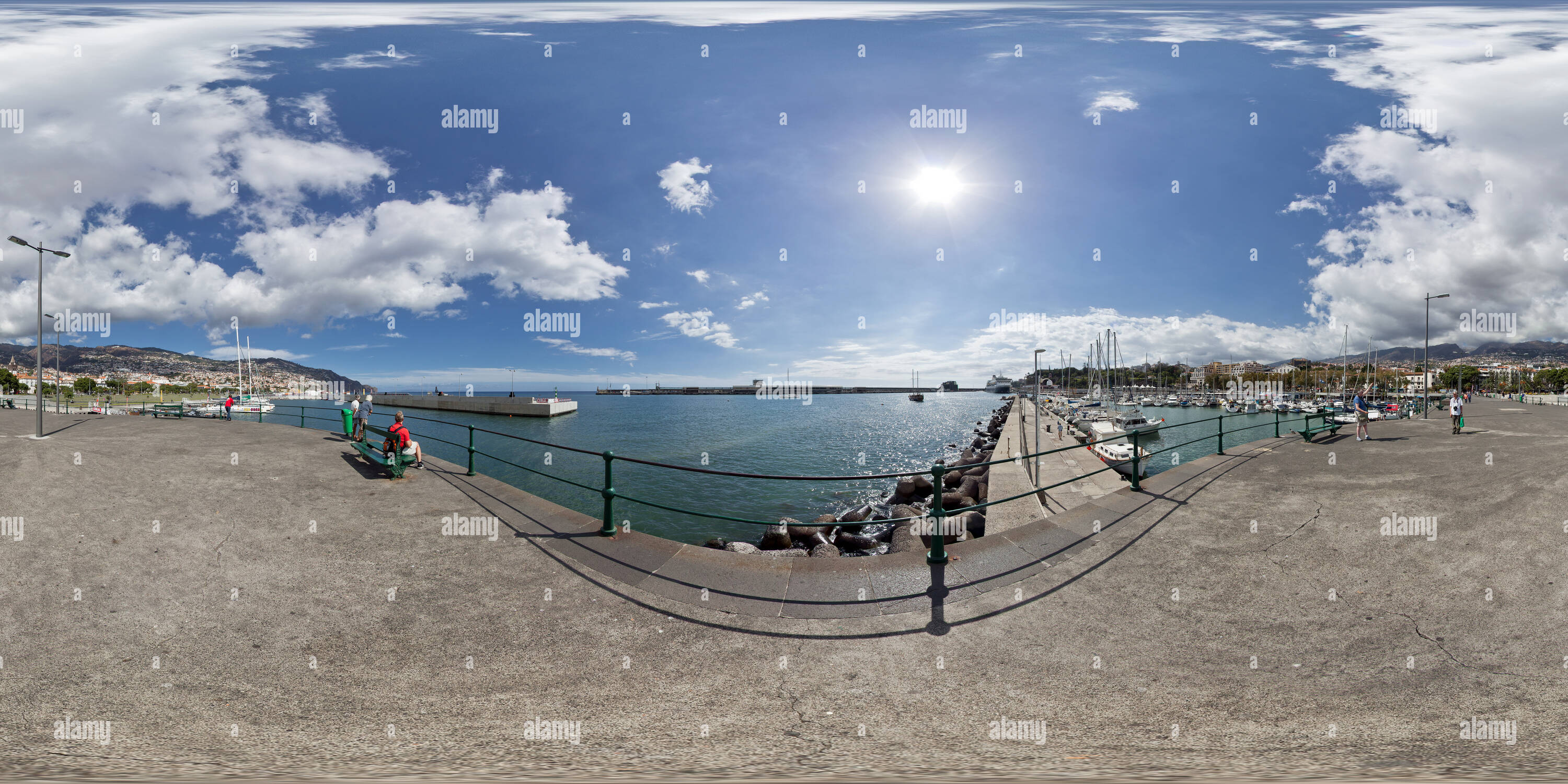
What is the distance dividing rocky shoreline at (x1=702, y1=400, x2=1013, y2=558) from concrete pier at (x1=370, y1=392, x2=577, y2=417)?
250 ft

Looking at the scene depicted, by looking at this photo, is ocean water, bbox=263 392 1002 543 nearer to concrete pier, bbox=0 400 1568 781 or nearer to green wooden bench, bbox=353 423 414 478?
green wooden bench, bbox=353 423 414 478

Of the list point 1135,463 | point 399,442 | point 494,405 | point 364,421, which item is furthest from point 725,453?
point 494,405

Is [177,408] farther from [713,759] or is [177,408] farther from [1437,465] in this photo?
[1437,465]

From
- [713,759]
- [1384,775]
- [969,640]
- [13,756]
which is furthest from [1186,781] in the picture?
[13,756]

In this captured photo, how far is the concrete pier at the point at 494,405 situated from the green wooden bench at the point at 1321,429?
89800 millimetres

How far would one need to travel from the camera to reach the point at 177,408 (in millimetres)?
29672

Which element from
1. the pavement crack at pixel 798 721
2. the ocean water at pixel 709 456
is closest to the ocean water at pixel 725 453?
the ocean water at pixel 709 456

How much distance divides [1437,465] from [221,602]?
16862 mm

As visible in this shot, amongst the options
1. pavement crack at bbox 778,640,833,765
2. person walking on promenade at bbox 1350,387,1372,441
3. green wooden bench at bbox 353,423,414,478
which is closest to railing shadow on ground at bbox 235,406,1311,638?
pavement crack at bbox 778,640,833,765

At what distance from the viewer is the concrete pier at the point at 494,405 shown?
9019 cm

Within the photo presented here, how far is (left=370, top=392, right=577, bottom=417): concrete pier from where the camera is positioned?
90.2 m

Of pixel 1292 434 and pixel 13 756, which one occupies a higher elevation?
pixel 1292 434

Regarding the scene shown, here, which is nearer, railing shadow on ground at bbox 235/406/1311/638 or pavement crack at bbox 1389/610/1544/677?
pavement crack at bbox 1389/610/1544/677

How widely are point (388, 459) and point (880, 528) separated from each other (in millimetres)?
14308
